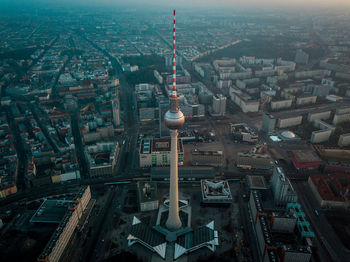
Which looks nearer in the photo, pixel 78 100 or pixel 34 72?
pixel 78 100

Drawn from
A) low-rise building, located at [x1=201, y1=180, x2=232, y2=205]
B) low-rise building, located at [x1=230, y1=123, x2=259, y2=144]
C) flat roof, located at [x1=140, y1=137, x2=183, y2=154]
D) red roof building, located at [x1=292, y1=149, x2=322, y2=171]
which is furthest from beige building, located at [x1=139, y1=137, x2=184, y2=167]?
red roof building, located at [x1=292, y1=149, x2=322, y2=171]

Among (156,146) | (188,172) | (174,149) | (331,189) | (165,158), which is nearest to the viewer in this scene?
(174,149)

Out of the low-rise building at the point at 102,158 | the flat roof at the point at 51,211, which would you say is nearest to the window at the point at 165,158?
the low-rise building at the point at 102,158

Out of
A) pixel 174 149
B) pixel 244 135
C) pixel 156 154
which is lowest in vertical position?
pixel 244 135

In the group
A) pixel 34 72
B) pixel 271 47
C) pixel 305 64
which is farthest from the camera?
pixel 271 47

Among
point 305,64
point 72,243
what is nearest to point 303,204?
point 72,243

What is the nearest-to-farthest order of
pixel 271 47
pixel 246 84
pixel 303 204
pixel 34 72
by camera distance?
pixel 303 204
pixel 246 84
pixel 34 72
pixel 271 47

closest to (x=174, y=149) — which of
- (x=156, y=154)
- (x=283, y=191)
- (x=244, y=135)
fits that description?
(x=156, y=154)

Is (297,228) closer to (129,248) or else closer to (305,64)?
(129,248)

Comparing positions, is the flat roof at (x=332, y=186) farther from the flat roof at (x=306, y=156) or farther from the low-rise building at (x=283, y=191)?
the low-rise building at (x=283, y=191)

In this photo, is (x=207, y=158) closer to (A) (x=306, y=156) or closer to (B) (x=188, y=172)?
(B) (x=188, y=172)

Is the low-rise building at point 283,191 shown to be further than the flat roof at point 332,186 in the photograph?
No
